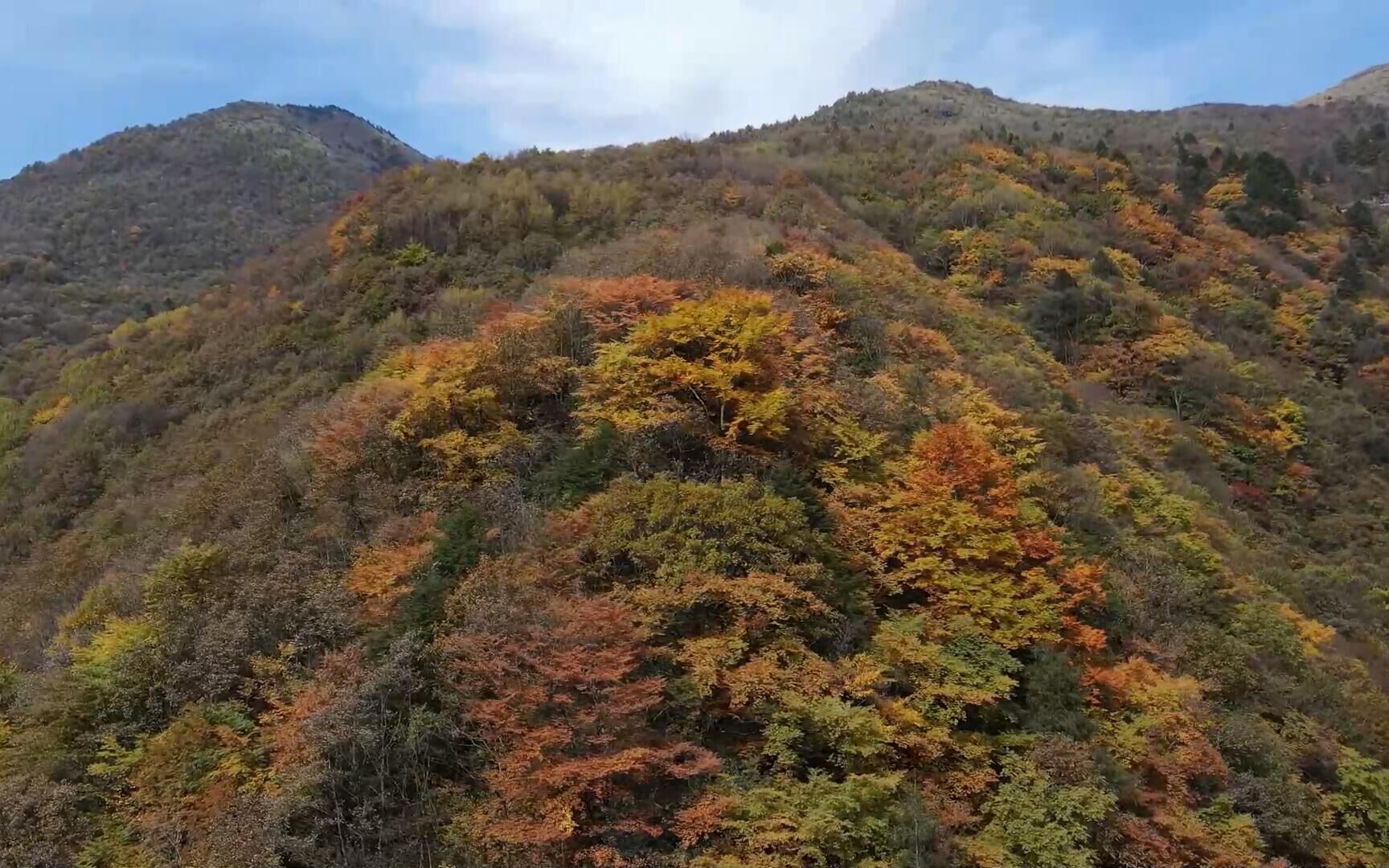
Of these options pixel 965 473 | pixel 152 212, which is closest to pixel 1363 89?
pixel 965 473

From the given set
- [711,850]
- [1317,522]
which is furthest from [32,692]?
[1317,522]

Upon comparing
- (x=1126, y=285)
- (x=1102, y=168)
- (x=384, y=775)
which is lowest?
(x=384, y=775)

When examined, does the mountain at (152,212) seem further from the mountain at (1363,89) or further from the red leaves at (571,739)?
the mountain at (1363,89)

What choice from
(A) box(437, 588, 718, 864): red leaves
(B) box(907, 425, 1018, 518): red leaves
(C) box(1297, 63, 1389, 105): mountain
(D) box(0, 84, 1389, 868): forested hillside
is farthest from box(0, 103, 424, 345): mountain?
(C) box(1297, 63, 1389, 105): mountain

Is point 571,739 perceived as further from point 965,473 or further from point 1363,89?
point 1363,89

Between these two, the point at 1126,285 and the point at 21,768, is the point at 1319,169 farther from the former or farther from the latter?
the point at 21,768

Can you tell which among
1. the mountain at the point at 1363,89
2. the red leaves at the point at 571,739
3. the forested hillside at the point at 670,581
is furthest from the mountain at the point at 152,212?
the mountain at the point at 1363,89
